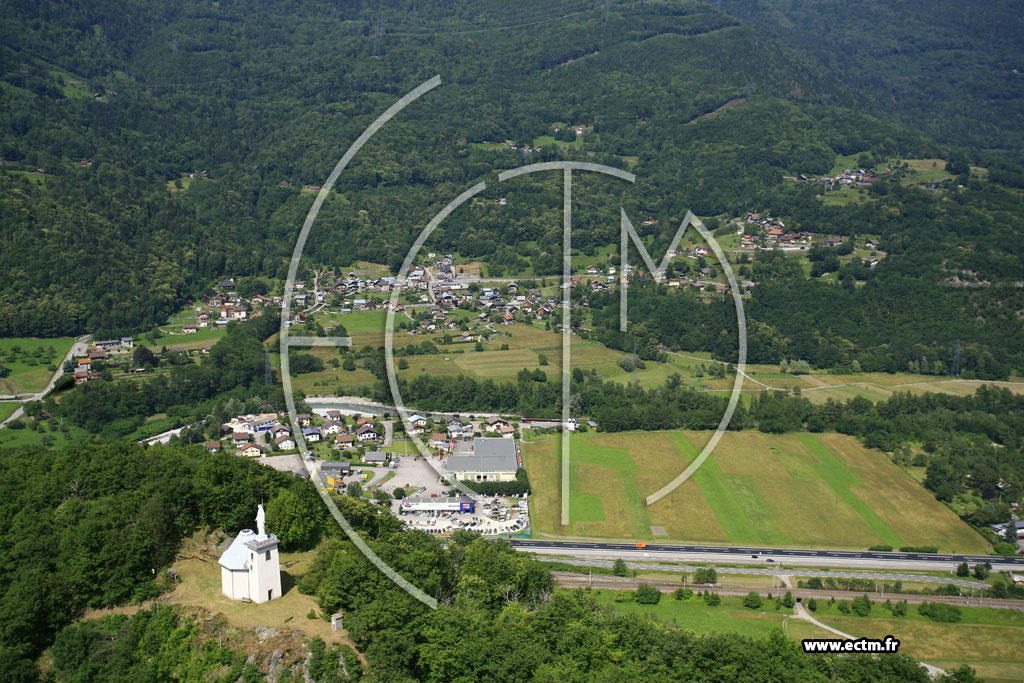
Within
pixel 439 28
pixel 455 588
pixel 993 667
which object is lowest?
pixel 993 667

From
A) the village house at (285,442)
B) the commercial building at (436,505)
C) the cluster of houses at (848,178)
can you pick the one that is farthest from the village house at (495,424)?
the cluster of houses at (848,178)

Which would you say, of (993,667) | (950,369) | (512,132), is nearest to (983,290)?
(950,369)

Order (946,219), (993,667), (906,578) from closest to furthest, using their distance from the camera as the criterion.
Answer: (993,667), (906,578), (946,219)

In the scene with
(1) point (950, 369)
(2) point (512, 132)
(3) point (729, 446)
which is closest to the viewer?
(3) point (729, 446)

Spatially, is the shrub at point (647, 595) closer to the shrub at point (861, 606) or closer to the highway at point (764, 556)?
the highway at point (764, 556)

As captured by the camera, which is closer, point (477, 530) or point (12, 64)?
point (477, 530)

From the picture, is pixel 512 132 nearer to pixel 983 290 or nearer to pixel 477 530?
pixel 983 290

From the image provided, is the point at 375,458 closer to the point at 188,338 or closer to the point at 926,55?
the point at 188,338
